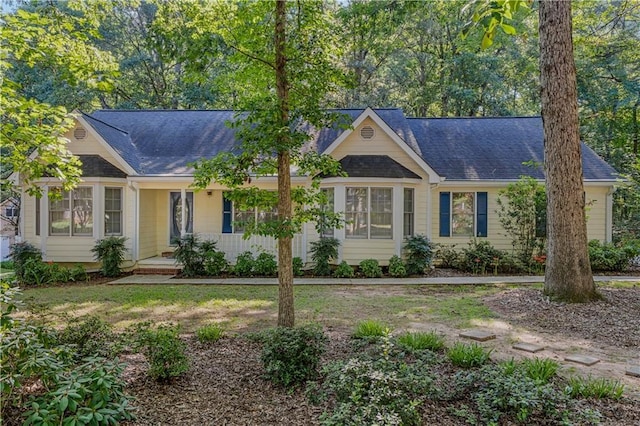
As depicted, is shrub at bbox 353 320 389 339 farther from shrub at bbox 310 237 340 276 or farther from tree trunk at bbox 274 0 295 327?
shrub at bbox 310 237 340 276

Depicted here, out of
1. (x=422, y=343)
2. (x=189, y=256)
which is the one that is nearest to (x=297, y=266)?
(x=189, y=256)

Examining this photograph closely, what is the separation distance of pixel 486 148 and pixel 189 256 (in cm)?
1091

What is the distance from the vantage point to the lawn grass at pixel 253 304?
692 centimetres

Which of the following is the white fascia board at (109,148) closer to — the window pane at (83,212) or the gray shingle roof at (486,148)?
the window pane at (83,212)

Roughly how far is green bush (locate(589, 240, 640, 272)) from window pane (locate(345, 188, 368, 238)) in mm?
6917

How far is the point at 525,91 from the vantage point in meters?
25.5

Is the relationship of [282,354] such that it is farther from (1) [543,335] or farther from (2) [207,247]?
(2) [207,247]

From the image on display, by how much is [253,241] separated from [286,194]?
24.7 feet

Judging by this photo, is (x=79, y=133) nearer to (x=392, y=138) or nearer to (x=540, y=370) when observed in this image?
(x=392, y=138)

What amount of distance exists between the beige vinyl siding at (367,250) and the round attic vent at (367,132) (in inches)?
129

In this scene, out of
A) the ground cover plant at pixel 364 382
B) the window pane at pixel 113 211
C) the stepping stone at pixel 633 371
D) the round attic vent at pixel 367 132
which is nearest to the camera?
the ground cover plant at pixel 364 382

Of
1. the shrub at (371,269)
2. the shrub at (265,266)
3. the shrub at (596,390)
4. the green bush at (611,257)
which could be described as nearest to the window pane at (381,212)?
the shrub at (371,269)

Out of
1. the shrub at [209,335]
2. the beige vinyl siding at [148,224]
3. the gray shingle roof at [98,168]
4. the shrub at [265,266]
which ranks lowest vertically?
the shrub at [209,335]

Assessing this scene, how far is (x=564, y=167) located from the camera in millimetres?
7590
